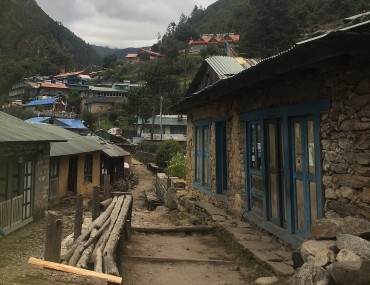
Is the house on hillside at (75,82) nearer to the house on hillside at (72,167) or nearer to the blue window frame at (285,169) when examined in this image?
the house on hillside at (72,167)

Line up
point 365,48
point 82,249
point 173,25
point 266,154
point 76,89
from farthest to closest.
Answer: point 173,25, point 76,89, point 266,154, point 82,249, point 365,48

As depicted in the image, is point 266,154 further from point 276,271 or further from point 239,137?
point 276,271

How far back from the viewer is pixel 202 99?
8156mm

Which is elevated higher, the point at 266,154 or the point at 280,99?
the point at 280,99

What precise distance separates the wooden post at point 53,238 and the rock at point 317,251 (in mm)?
2741

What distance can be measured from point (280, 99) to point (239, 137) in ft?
6.66

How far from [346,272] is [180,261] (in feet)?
11.5

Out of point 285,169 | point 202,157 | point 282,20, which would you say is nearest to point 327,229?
point 285,169

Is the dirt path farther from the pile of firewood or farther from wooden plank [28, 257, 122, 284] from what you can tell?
wooden plank [28, 257, 122, 284]

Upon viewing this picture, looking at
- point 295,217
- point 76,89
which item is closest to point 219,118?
point 295,217

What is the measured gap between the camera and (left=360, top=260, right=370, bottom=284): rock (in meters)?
2.65

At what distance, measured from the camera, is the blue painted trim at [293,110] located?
481 cm

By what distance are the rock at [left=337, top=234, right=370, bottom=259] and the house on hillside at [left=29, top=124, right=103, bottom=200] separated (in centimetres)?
1194

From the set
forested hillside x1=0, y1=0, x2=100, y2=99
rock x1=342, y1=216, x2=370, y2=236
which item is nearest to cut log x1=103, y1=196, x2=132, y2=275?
rock x1=342, y1=216, x2=370, y2=236
